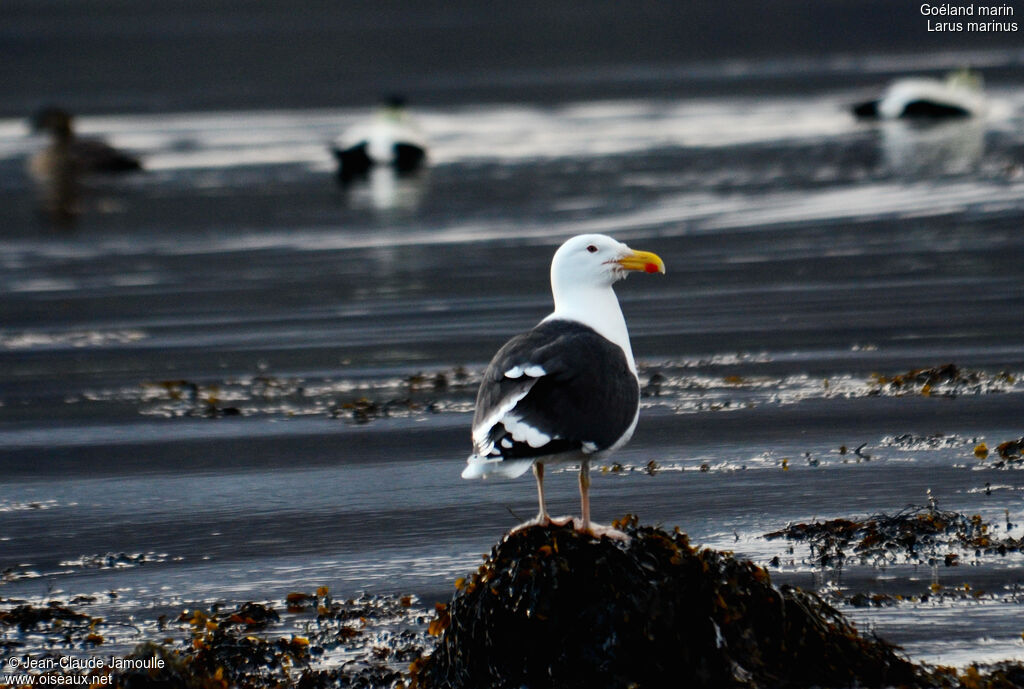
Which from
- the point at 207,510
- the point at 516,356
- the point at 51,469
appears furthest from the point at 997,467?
the point at 51,469

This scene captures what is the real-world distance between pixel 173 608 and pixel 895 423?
483 cm

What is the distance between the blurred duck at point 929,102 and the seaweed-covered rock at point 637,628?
25392 millimetres

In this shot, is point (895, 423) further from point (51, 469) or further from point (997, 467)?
point (51, 469)

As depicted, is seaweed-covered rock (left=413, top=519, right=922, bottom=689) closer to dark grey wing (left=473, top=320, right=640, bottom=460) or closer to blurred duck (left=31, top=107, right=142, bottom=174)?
dark grey wing (left=473, top=320, right=640, bottom=460)

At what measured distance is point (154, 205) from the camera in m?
24.1

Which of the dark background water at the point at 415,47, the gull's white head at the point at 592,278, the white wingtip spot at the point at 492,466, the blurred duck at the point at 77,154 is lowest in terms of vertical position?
the white wingtip spot at the point at 492,466

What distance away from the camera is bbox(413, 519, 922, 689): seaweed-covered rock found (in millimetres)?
6199

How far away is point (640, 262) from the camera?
7406mm

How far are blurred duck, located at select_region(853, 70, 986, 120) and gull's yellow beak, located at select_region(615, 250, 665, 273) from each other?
2418cm

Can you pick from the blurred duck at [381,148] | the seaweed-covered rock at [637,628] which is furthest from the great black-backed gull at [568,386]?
the blurred duck at [381,148]

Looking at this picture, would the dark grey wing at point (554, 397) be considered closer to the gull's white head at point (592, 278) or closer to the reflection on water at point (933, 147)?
the gull's white head at point (592, 278)

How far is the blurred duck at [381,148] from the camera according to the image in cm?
2759

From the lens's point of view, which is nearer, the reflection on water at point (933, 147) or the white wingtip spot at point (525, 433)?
the white wingtip spot at point (525, 433)

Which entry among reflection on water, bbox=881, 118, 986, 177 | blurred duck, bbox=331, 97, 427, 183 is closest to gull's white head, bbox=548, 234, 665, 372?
reflection on water, bbox=881, 118, 986, 177
